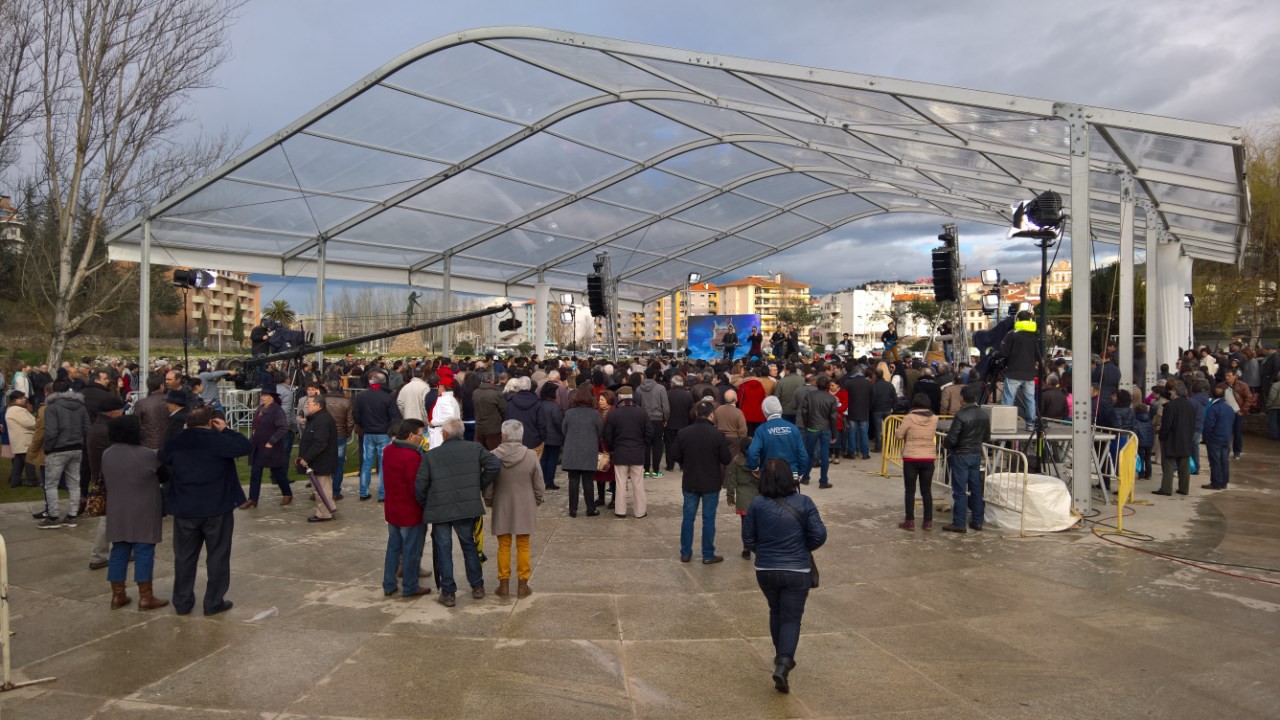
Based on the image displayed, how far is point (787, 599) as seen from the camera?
472cm

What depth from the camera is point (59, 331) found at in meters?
17.4

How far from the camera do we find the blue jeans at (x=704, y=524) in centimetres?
764

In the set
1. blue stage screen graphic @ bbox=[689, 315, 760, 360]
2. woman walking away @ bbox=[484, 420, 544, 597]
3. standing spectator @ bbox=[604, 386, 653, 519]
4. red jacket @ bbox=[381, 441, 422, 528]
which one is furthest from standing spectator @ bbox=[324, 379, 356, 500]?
blue stage screen graphic @ bbox=[689, 315, 760, 360]

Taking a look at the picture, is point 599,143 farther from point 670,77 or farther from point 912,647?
point 912,647

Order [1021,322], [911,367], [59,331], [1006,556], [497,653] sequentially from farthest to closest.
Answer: [59,331], [911,367], [1021,322], [1006,556], [497,653]

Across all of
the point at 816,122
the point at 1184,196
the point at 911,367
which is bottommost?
the point at 911,367

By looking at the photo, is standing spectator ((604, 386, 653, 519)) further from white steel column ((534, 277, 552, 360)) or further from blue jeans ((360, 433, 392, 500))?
white steel column ((534, 277, 552, 360))

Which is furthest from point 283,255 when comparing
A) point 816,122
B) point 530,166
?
point 816,122

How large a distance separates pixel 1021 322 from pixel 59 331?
1974 cm

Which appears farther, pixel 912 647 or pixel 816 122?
pixel 816 122

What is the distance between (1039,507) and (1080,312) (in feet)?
7.88

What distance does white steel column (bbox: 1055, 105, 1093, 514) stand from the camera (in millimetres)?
8977

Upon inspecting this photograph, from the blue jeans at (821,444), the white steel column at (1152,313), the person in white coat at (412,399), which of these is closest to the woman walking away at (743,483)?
the blue jeans at (821,444)

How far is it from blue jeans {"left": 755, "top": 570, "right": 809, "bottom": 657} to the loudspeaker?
1617cm
